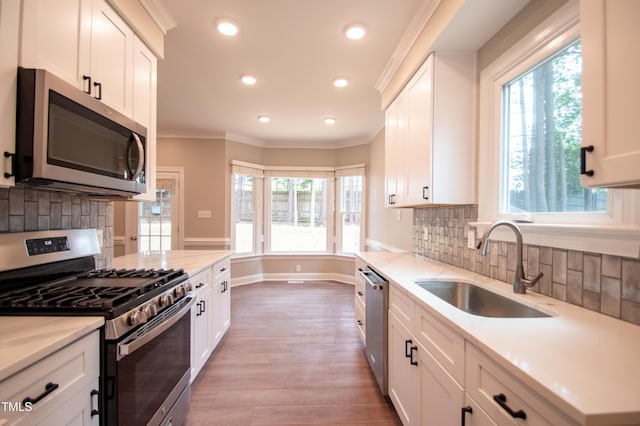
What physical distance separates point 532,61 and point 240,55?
84.4 inches

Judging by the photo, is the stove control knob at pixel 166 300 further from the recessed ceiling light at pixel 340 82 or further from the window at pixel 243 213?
the window at pixel 243 213

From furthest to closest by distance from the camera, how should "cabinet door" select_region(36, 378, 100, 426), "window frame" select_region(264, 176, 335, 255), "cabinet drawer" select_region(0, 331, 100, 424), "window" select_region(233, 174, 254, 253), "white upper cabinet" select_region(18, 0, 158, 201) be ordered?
"window frame" select_region(264, 176, 335, 255) → "window" select_region(233, 174, 254, 253) → "white upper cabinet" select_region(18, 0, 158, 201) → "cabinet door" select_region(36, 378, 100, 426) → "cabinet drawer" select_region(0, 331, 100, 424)

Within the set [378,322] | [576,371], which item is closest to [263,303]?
[378,322]

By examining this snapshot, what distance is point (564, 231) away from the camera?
124cm

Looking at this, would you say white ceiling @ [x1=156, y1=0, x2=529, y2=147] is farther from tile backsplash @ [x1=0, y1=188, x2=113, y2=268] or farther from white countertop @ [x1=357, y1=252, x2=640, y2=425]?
white countertop @ [x1=357, y1=252, x2=640, y2=425]

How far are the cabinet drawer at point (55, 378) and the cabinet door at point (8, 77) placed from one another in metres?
0.64

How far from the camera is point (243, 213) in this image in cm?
519

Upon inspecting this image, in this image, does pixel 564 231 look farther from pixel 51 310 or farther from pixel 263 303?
pixel 263 303

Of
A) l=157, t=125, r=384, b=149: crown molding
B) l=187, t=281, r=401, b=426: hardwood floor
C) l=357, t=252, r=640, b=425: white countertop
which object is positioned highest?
l=157, t=125, r=384, b=149: crown molding

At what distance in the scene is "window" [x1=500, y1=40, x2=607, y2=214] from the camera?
4.27ft

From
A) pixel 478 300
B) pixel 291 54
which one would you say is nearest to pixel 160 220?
pixel 291 54

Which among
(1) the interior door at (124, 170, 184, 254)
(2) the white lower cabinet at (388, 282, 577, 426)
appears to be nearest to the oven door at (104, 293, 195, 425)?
(2) the white lower cabinet at (388, 282, 577, 426)

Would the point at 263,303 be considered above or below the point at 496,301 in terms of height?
below

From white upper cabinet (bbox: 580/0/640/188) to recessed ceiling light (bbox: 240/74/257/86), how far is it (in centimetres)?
261
